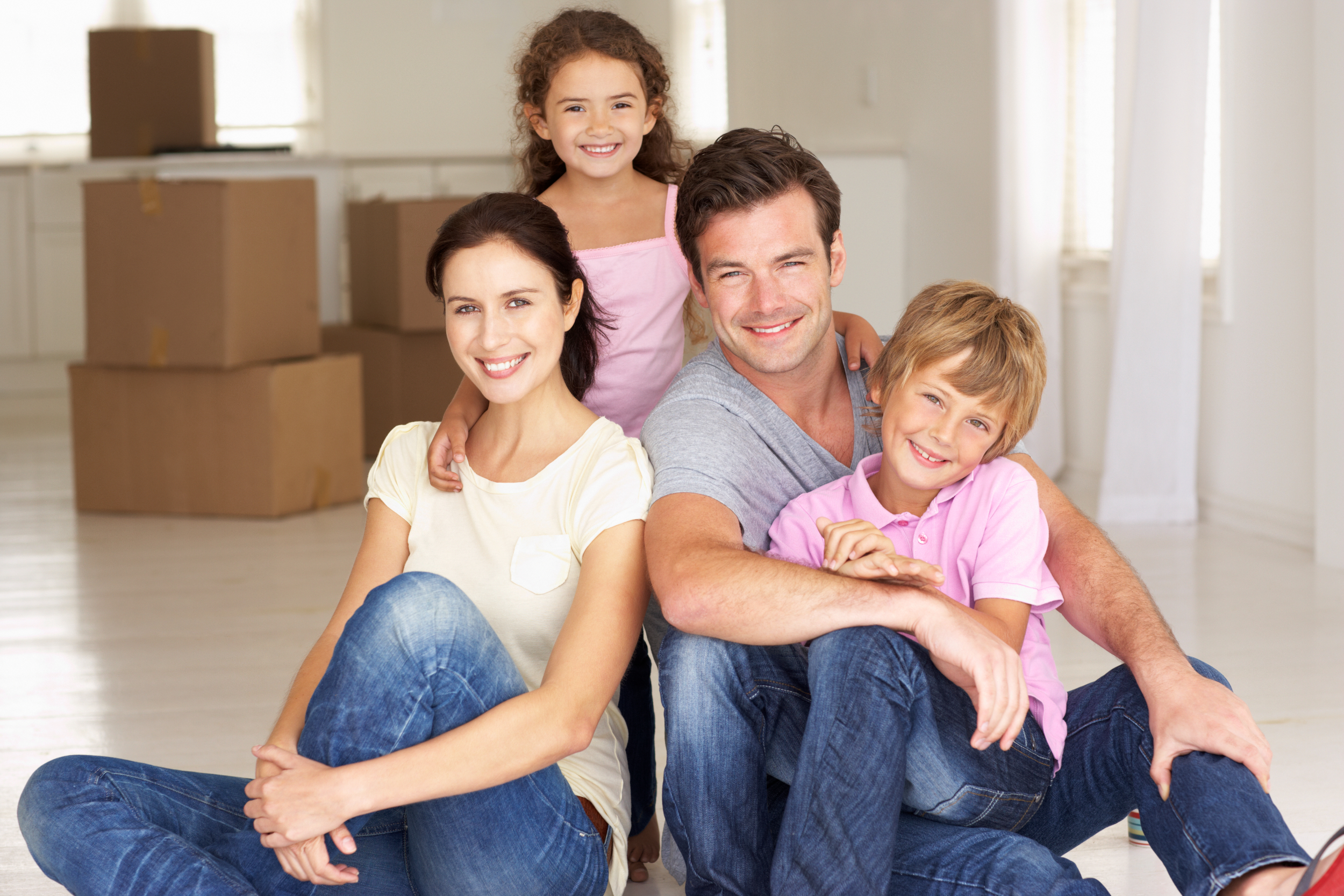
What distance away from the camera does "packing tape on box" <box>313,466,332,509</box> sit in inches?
164

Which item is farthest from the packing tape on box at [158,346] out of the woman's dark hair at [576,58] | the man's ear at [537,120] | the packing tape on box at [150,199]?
the man's ear at [537,120]

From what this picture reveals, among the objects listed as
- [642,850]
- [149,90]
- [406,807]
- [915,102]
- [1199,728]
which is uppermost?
[149,90]

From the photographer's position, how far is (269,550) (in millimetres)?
3613

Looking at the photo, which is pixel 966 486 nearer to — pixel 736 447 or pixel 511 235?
pixel 736 447

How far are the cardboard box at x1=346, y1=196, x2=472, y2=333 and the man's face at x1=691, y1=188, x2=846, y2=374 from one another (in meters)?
2.93

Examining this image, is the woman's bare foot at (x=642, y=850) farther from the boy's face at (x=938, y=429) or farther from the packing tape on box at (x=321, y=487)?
the packing tape on box at (x=321, y=487)

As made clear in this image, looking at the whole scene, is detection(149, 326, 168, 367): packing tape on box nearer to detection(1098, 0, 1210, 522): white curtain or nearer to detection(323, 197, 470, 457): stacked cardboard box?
detection(323, 197, 470, 457): stacked cardboard box

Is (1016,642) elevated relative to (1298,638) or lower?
elevated

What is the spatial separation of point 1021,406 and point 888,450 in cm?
15

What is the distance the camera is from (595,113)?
1908mm

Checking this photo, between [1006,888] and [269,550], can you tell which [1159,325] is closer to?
[269,550]

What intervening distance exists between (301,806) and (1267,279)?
9.90ft

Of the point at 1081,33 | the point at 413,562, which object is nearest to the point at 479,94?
the point at 1081,33

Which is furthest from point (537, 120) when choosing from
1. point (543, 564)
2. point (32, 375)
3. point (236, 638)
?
point (32, 375)
